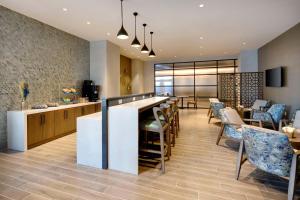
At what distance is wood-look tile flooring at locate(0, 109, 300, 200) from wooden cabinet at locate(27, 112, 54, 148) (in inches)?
18.1

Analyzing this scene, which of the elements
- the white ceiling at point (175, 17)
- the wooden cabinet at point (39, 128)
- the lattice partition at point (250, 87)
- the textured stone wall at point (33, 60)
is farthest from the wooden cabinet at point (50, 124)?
the lattice partition at point (250, 87)

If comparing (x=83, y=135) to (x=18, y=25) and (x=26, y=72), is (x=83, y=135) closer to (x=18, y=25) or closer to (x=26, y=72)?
(x=26, y=72)

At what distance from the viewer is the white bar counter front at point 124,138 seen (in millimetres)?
2791

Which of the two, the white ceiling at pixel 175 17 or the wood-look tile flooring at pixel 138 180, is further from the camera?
the white ceiling at pixel 175 17

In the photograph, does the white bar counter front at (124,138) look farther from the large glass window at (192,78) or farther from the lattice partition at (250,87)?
the large glass window at (192,78)

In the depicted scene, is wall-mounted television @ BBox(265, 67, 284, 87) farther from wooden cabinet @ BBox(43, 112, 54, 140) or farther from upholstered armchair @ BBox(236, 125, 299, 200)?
wooden cabinet @ BBox(43, 112, 54, 140)

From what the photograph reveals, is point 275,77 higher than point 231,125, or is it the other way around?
point 275,77

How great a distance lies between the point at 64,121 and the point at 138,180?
3.23 m

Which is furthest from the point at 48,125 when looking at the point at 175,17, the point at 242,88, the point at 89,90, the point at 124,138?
the point at 242,88

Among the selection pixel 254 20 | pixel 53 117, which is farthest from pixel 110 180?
pixel 254 20

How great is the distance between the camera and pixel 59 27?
17.8ft

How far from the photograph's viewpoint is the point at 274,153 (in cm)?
216

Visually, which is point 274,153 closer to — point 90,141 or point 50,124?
point 90,141

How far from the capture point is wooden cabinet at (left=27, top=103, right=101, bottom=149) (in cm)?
401
